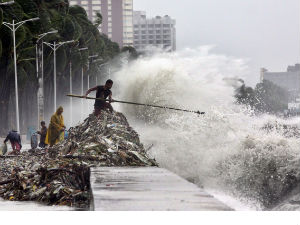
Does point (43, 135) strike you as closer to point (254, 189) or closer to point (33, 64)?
point (254, 189)

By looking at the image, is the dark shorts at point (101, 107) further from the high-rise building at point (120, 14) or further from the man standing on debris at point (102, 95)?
the high-rise building at point (120, 14)

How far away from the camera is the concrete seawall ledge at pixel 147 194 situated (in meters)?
9.41

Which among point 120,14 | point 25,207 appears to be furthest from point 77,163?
point 120,14

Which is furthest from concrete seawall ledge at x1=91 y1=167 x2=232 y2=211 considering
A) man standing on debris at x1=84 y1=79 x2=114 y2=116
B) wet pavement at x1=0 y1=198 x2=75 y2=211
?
man standing on debris at x1=84 y1=79 x2=114 y2=116

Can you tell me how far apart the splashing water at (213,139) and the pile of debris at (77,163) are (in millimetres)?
2135

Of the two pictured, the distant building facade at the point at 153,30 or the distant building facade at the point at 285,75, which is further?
the distant building facade at the point at 285,75

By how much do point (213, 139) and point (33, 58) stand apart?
26.1 metres

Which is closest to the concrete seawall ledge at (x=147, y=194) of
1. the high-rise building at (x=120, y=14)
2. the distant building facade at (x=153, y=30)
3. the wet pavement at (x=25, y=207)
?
the wet pavement at (x=25, y=207)

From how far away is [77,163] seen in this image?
14.6 meters

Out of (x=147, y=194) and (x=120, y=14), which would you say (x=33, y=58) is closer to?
(x=120, y=14)

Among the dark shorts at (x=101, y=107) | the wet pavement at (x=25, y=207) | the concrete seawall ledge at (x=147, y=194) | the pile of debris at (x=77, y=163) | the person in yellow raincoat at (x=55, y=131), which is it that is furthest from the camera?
the person in yellow raincoat at (x=55, y=131)

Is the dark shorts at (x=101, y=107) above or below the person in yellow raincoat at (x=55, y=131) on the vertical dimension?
above
